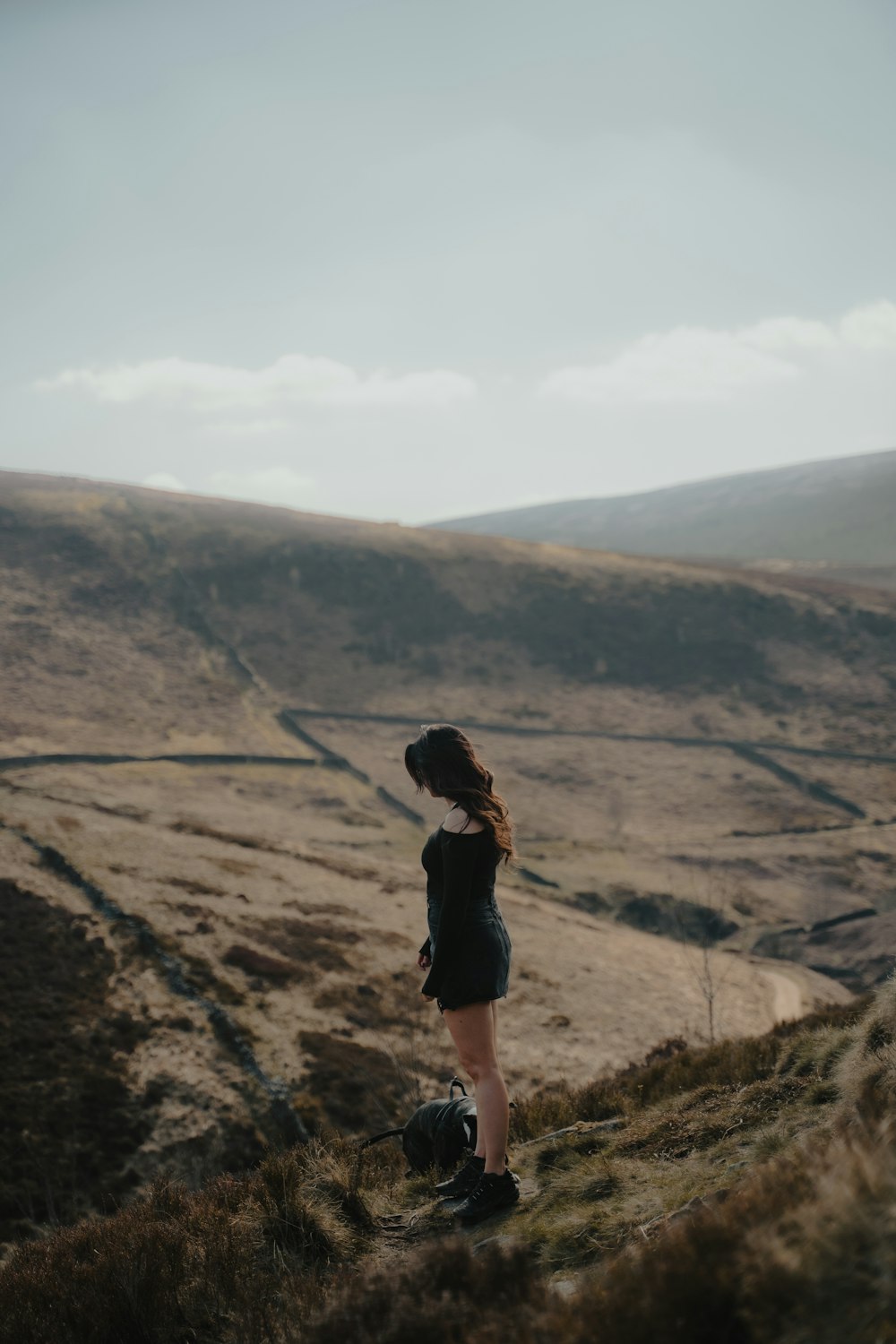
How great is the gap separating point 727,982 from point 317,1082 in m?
16.7

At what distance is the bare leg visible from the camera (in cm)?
498

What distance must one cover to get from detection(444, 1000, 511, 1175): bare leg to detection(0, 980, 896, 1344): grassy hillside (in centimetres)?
40

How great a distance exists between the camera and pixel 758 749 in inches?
2403

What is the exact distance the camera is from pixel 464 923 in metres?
4.95

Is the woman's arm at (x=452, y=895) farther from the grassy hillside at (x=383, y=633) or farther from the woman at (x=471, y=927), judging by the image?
the grassy hillside at (x=383, y=633)

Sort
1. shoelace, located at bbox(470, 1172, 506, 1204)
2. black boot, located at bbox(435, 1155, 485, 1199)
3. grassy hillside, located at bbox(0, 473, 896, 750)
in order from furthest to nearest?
grassy hillside, located at bbox(0, 473, 896, 750) < black boot, located at bbox(435, 1155, 485, 1199) < shoelace, located at bbox(470, 1172, 506, 1204)

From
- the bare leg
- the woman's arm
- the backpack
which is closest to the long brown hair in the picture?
the woman's arm

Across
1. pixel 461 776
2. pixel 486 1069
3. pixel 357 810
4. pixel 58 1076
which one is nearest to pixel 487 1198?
pixel 486 1069

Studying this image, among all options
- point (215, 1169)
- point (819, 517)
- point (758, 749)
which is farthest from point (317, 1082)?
point (819, 517)

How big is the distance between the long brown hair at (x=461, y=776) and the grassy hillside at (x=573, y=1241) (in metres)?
1.98

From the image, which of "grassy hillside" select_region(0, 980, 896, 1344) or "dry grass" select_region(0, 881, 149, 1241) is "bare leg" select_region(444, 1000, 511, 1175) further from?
"dry grass" select_region(0, 881, 149, 1241)

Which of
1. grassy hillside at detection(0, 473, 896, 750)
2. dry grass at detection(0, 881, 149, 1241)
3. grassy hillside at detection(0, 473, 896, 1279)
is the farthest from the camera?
grassy hillside at detection(0, 473, 896, 750)

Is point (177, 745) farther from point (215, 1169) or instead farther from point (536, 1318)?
point (536, 1318)

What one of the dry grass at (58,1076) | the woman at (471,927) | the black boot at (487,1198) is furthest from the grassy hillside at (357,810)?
the woman at (471,927)
